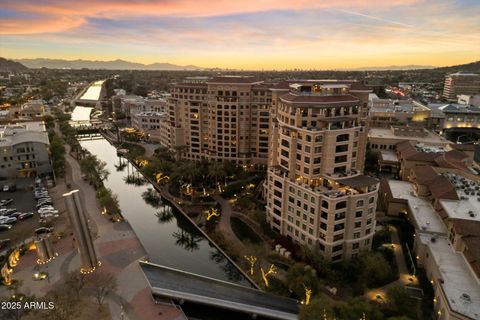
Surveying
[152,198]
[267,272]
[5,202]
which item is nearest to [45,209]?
[5,202]

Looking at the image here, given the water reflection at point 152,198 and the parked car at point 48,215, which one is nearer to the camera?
the parked car at point 48,215

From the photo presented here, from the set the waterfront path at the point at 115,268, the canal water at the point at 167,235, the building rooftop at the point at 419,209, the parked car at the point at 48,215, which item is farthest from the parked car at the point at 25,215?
the building rooftop at the point at 419,209

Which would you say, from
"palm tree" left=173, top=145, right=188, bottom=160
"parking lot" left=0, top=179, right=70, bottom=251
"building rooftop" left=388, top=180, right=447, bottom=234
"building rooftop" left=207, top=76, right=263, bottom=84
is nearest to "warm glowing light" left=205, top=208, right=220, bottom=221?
"parking lot" left=0, top=179, right=70, bottom=251

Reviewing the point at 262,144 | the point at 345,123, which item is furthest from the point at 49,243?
the point at 262,144

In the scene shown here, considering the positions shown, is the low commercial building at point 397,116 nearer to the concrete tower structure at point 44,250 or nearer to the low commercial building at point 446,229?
the low commercial building at point 446,229

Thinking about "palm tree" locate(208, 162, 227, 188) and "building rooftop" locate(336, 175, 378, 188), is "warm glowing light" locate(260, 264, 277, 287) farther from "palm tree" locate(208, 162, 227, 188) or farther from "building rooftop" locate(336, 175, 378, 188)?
"palm tree" locate(208, 162, 227, 188)

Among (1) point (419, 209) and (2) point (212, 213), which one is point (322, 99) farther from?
(2) point (212, 213)

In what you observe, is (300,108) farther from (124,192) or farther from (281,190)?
(124,192)

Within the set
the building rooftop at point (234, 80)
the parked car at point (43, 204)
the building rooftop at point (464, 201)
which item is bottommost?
the parked car at point (43, 204)
